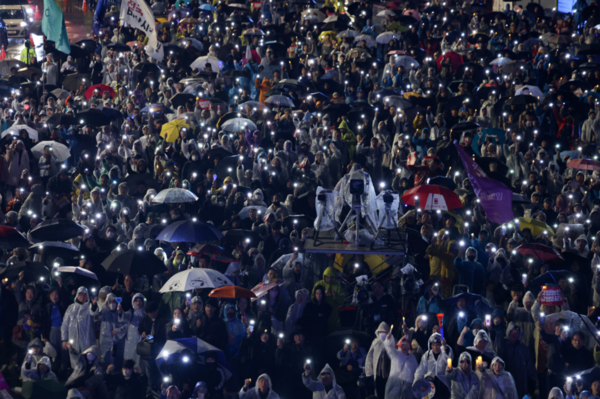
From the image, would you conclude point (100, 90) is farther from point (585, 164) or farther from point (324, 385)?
point (324, 385)

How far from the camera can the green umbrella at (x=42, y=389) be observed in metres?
11.7

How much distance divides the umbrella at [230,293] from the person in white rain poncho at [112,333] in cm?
151

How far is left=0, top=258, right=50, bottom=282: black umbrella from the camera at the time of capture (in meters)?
14.2

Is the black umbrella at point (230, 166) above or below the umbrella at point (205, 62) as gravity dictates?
below

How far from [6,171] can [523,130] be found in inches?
477

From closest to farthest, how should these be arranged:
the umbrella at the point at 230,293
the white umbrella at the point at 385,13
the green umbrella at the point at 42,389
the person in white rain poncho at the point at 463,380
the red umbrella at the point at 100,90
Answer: the green umbrella at the point at 42,389 < the person in white rain poncho at the point at 463,380 < the umbrella at the point at 230,293 < the red umbrella at the point at 100,90 < the white umbrella at the point at 385,13

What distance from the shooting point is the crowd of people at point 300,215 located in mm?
12836

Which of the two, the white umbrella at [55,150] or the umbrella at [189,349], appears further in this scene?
the white umbrella at [55,150]

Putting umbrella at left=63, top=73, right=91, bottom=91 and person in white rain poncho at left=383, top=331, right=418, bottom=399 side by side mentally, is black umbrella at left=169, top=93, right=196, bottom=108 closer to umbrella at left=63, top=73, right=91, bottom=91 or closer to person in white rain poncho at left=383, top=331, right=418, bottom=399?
umbrella at left=63, top=73, right=91, bottom=91

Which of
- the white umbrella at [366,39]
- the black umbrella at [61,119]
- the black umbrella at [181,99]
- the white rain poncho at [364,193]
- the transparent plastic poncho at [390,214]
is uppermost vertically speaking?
the white umbrella at [366,39]

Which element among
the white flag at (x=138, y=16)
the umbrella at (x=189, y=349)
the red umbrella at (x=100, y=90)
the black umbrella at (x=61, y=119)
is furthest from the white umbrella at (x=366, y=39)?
the umbrella at (x=189, y=349)

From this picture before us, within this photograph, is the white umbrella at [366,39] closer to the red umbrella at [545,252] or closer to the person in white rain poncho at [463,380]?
the red umbrella at [545,252]

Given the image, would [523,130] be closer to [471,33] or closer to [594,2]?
[471,33]

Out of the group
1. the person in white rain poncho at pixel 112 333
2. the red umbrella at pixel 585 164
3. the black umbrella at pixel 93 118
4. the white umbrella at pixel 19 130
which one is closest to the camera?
the person in white rain poncho at pixel 112 333
